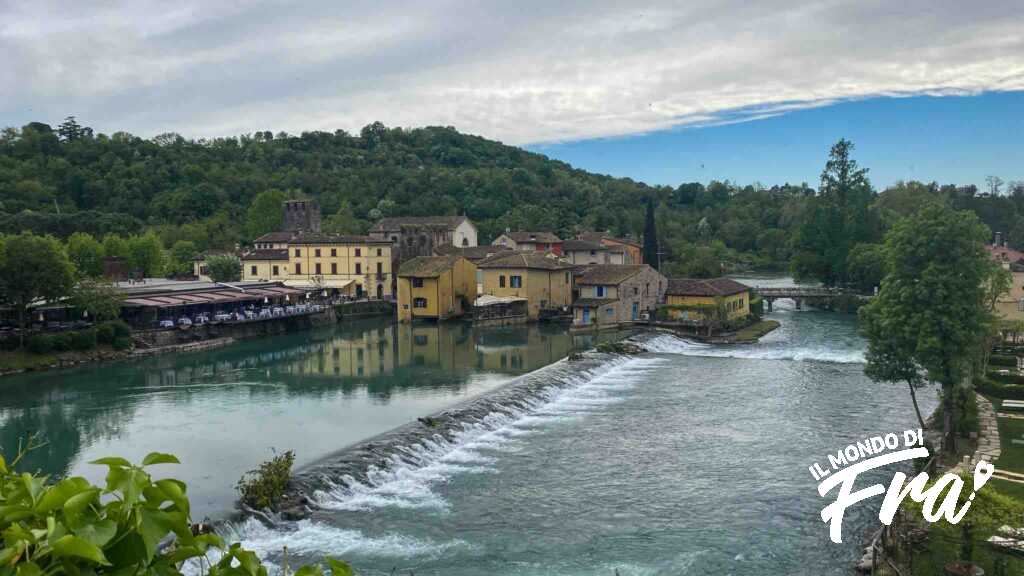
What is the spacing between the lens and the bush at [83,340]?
34.0 meters

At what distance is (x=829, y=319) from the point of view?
163 feet

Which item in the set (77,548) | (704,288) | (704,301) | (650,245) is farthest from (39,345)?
(650,245)

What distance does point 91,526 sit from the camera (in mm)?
2633

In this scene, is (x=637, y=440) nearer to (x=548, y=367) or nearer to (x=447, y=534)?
(x=447, y=534)

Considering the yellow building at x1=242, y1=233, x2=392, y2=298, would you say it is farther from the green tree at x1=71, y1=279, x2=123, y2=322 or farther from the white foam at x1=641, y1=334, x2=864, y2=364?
the white foam at x1=641, y1=334, x2=864, y2=364

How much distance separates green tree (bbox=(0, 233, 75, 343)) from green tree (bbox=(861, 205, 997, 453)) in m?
30.9

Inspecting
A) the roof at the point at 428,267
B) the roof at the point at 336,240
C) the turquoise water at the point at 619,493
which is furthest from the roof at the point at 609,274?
the turquoise water at the point at 619,493

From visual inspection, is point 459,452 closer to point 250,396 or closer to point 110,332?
point 250,396

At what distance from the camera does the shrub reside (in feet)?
49.8

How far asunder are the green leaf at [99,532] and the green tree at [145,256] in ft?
193

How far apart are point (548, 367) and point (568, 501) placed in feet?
48.6

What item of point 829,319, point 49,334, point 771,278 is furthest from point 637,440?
point 771,278

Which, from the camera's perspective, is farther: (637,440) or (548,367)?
(548,367)

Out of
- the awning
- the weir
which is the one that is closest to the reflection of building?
the weir
